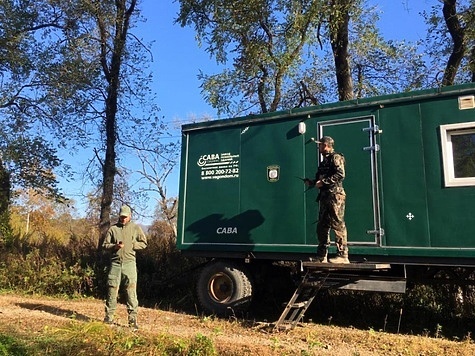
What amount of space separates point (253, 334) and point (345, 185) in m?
2.76

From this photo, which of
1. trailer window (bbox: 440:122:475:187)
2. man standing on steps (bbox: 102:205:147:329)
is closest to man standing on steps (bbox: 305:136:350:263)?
trailer window (bbox: 440:122:475:187)

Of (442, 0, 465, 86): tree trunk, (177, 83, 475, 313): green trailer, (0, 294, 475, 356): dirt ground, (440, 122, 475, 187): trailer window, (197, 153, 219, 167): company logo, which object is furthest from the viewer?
(442, 0, 465, 86): tree trunk


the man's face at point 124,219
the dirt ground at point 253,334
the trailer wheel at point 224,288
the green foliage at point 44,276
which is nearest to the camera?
the dirt ground at point 253,334

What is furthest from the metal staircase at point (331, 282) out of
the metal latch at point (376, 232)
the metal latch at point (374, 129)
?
the metal latch at point (374, 129)

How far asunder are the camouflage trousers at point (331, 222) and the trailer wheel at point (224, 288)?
1791mm

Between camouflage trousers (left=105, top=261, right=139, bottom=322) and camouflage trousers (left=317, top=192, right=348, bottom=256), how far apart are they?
3.00 metres

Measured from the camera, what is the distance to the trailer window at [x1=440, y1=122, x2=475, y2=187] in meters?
6.60

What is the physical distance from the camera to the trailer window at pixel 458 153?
6598mm

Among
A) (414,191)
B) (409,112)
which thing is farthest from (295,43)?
(414,191)

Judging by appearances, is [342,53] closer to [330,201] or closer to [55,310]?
[330,201]

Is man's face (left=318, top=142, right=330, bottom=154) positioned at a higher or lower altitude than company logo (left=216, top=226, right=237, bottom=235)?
higher

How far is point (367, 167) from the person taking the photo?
7.33m

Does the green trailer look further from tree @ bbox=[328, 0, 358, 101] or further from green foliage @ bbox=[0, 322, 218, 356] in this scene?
tree @ bbox=[328, 0, 358, 101]

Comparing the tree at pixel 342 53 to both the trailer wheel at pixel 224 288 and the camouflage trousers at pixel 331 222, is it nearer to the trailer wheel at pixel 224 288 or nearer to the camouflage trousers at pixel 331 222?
the camouflage trousers at pixel 331 222
